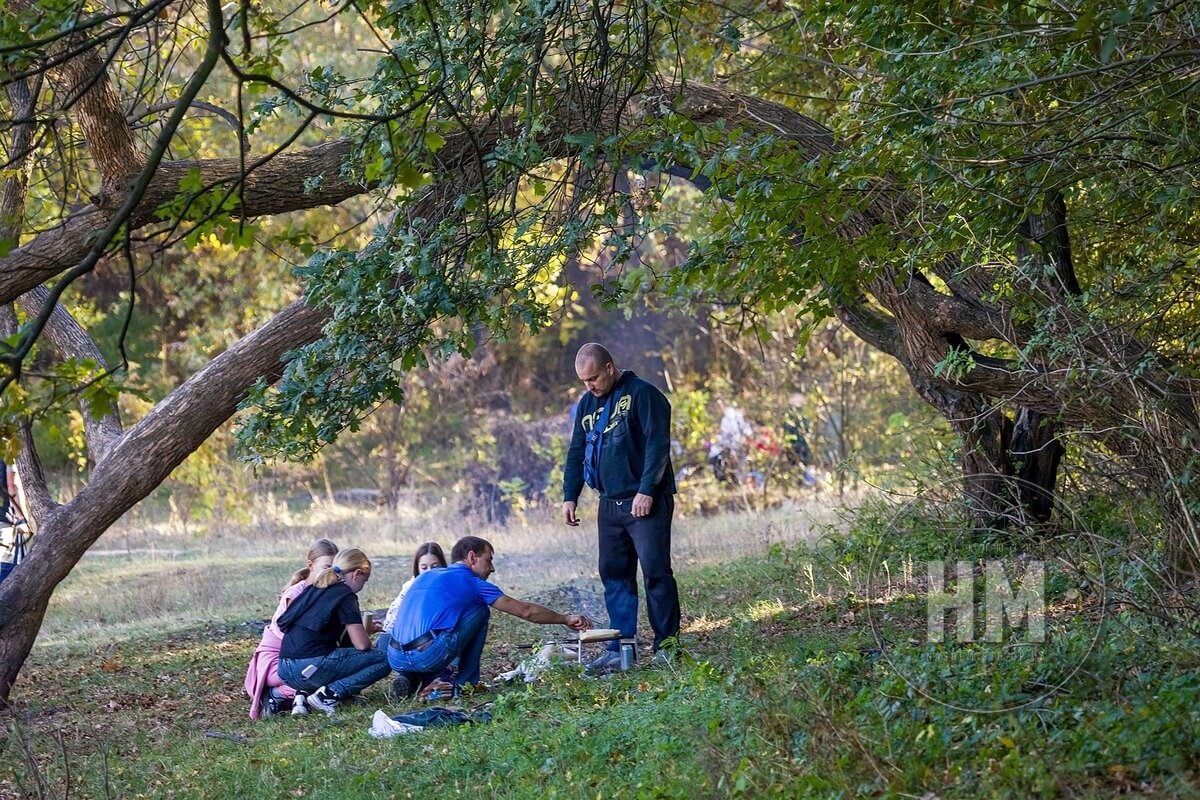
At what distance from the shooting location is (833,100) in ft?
34.2

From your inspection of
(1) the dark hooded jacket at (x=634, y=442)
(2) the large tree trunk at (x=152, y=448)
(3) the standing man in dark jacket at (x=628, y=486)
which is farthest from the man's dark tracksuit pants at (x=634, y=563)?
(2) the large tree trunk at (x=152, y=448)

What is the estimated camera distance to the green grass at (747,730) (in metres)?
4.38

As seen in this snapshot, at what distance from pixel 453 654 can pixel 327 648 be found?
87 centimetres

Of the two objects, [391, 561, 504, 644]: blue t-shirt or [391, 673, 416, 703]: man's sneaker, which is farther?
[391, 673, 416, 703]: man's sneaker

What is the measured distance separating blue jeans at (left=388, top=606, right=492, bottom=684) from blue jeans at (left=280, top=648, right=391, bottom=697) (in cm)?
14

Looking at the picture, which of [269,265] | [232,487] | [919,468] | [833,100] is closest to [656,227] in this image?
[833,100]

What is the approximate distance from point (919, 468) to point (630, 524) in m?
4.21

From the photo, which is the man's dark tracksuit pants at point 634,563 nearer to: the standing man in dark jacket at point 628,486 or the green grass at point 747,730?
the standing man in dark jacket at point 628,486

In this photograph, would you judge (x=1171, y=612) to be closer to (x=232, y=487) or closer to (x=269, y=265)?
(x=232, y=487)

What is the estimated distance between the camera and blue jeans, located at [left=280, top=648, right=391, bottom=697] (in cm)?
770

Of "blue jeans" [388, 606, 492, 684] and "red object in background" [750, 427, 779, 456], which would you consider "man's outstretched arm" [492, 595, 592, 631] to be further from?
"red object in background" [750, 427, 779, 456]

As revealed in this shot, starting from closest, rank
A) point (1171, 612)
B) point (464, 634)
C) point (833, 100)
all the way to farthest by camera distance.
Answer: point (1171, 612), point (464, 634), point (833, 100)

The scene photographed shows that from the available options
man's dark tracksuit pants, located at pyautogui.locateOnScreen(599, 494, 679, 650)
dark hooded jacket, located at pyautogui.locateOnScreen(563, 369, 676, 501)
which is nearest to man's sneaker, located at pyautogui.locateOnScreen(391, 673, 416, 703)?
man's dark tracksuit pants, located at pyautogui.locateOnScreen(599, 494, 679, 650)

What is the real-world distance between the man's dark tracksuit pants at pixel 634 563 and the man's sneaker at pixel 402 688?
1.28m
